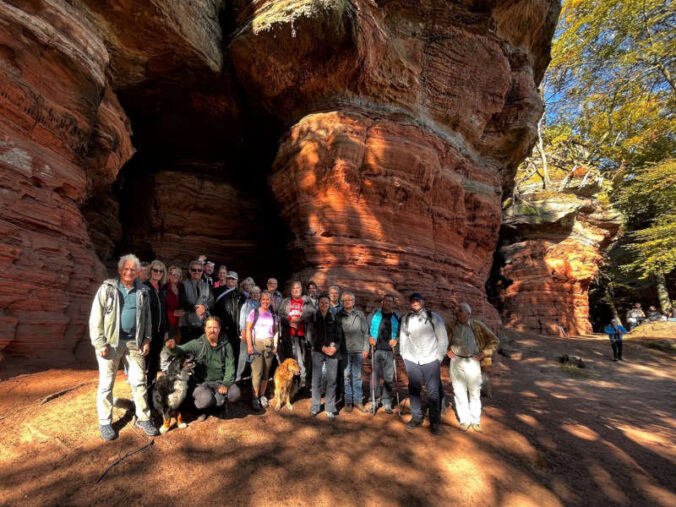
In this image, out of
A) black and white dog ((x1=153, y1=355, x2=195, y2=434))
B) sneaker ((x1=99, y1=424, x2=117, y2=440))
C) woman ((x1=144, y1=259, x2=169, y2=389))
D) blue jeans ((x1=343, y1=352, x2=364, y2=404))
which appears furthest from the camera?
blue jeans ((x1=343, y1=352, x2=364, y2=404))

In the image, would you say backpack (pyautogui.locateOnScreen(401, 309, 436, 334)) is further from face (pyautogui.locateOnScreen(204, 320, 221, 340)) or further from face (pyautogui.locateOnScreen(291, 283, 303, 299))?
face (pyautogui.locateOnScreen(204, 320, 221, 340))

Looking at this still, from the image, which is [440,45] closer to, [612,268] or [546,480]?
[546,480]

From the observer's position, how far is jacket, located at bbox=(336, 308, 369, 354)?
564cm

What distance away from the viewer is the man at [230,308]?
5.73 metres

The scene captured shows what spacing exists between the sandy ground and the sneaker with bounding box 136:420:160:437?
0.08 meters

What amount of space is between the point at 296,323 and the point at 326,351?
87 cm

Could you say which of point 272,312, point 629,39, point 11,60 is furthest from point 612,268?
point 11,60

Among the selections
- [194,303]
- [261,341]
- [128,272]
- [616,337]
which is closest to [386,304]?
[261,341]

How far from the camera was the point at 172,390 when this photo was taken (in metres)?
4.24

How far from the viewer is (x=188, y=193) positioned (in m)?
13.1

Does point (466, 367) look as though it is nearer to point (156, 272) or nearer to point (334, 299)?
point (334, 299)

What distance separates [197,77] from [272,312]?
31.2ft

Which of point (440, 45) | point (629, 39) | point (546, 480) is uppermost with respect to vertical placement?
point (629, 39)

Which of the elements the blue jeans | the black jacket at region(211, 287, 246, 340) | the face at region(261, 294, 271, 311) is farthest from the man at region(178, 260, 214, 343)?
the blue jeans
